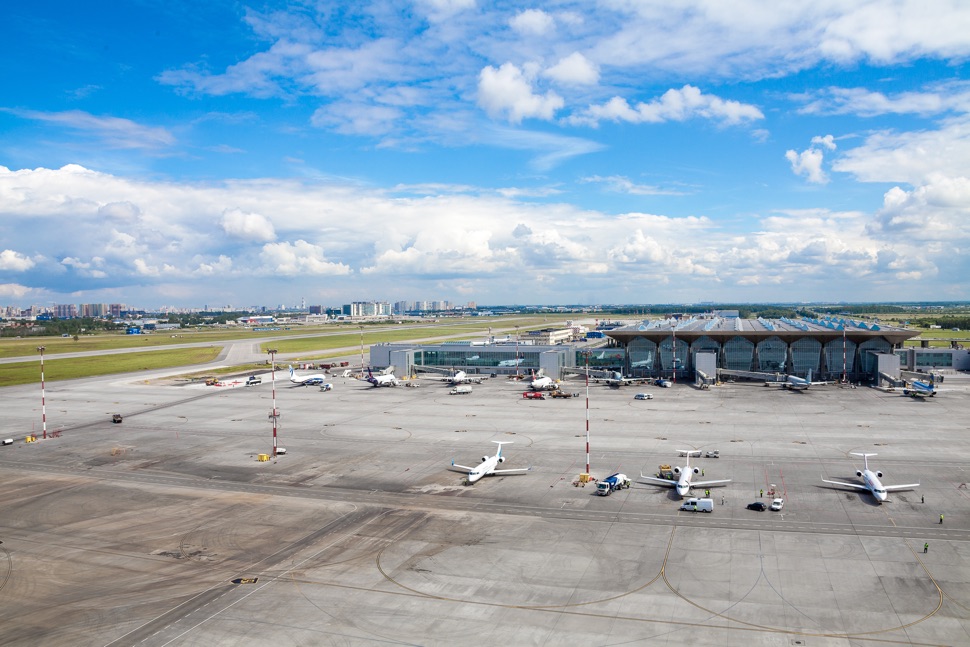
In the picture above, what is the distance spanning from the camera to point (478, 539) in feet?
138

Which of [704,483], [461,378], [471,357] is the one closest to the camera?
[704,483]

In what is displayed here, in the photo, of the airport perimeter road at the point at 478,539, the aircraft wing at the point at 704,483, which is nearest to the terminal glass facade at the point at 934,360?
the airport perimeter road at the point at 478,539

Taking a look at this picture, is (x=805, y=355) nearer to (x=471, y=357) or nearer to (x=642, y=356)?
(x=642, y=356)

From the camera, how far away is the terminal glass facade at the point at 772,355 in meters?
124

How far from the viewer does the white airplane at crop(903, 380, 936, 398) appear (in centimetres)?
9838

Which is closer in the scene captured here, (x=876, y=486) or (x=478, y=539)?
(x=478, y=539)

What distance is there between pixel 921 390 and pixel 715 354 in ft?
110

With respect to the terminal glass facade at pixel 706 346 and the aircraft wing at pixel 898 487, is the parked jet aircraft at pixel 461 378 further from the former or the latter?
the aircraft wing at pixel 898 487

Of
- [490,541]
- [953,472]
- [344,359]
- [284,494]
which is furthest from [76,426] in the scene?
[953,472]

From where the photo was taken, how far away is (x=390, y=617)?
31.8 meters

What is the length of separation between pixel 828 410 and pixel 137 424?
99.7 metres

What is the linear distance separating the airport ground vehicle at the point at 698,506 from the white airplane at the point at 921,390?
73.6 meters

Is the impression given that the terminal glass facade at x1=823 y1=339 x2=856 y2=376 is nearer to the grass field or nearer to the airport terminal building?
the airport terminal building

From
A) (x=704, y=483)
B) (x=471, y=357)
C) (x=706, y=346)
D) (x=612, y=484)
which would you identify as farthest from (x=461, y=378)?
(x=704, y=483)
